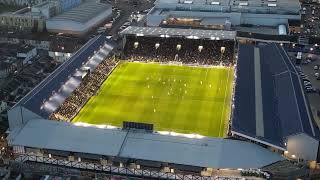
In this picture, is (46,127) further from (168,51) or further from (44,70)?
(168,51)

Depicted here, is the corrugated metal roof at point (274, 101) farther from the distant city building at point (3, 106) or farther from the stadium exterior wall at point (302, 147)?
the distant city building at point (3, 106)

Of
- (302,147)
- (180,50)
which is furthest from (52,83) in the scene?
(302,147)

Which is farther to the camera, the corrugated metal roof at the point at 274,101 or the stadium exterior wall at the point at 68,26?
the stadium exterior wall at the point at 68,26

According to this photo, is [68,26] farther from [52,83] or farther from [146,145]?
[146,145]

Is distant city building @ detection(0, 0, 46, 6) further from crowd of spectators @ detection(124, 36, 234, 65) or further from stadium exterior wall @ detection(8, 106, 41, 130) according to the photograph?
stadium exterior wall @ detection(8, 106, 41, 130)

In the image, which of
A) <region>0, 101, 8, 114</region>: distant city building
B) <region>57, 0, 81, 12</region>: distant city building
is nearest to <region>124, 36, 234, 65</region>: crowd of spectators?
<region>0, 101, 8, 114</region>: distant city building

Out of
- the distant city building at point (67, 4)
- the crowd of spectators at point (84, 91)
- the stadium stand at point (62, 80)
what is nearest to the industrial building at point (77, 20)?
the distant city building at point (67, 4)
